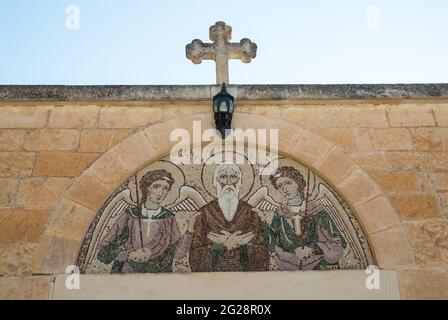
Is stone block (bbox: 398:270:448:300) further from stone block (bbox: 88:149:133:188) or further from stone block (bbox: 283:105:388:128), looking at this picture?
stone block (bbox: 88:149:133:188)

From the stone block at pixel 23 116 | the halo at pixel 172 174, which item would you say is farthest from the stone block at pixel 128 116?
the stone block at pixel 23 116

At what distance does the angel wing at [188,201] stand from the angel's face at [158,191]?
0.12m

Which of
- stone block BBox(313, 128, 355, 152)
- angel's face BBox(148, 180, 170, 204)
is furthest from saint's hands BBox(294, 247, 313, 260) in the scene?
angel's face BBox(148, 180, 170, 204)

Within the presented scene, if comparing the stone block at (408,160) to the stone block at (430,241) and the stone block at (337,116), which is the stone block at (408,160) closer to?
the stone block at (337,116)

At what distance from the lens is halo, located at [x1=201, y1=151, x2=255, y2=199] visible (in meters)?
4.44

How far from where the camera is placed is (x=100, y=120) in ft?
15.1

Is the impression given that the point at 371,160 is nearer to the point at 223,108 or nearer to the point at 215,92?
the point at 223,108

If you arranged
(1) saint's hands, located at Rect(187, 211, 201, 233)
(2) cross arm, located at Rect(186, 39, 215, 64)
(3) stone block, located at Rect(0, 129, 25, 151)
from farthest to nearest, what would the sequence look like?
(2) cross arm, located at Rect(186, 39, 215, 64)
(3) stone block, located at Rect(0, 129, 25, 151)
(1) saint's hands, located at Rect(187, 211, 201, 233)

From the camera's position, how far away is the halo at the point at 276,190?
4.41m

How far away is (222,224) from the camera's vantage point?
168 inches

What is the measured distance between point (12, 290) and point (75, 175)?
1.06m

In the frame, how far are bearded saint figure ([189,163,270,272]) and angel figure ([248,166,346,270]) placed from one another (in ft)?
0.36

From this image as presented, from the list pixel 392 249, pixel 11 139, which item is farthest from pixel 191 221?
pixel 11 139

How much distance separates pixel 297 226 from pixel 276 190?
0.38 metres
